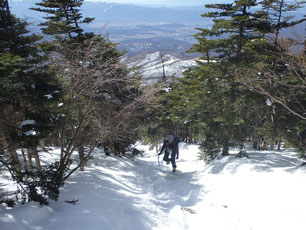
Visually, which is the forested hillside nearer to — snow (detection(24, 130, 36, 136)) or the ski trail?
snow (detection(24, 130, 36, 136))

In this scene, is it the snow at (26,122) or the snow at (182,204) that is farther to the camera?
the snow at (26,122)

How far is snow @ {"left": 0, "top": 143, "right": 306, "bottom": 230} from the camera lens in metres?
4.36

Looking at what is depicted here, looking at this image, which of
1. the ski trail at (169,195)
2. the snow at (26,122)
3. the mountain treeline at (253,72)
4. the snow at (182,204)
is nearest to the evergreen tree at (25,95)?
the snow at (26,122)

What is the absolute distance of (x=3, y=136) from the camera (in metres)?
5.47

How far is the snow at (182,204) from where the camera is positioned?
436cm

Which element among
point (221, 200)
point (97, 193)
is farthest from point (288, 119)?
point (97, 193)

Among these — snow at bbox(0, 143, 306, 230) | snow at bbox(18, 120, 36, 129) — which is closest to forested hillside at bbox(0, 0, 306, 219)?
snow at bbox(18, 120, 36, 129)

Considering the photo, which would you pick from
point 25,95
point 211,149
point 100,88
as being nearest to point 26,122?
point 25,95

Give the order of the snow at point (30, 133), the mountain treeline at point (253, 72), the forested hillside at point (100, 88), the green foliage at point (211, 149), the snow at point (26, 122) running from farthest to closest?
the green foliage at point (211, 149) → the mountain treeline at point (253, 72) → the forested hillside at point (100, 88) → the snow at point (26, 122) → the snow at point (30, 133)

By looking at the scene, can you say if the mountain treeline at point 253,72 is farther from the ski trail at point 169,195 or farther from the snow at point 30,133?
the snow at point 30,133

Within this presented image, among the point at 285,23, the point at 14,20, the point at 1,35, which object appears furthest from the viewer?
the point at 285,23

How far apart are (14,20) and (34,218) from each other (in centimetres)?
480

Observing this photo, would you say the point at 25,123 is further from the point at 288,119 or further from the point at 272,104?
the point at 288,119

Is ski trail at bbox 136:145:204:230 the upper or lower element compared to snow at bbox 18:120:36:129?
lower
